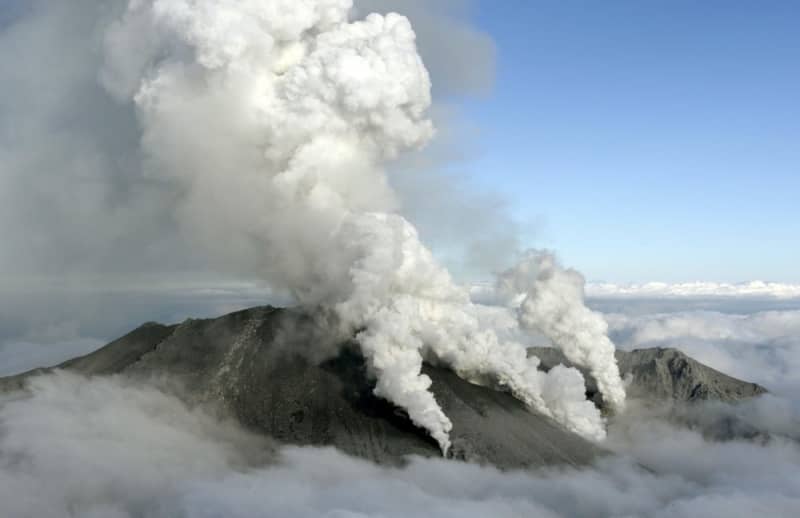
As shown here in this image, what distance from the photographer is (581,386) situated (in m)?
150

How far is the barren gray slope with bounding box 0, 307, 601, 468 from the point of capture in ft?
408

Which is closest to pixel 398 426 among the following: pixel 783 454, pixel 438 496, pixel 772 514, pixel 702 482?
pixel 438 496

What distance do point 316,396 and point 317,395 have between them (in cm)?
24

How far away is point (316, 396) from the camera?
5148 inches

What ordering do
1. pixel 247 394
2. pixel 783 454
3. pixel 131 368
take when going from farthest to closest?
pixel 783 454
pixel 131 368
pixel 247 394

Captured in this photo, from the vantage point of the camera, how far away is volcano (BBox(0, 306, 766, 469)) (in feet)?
408

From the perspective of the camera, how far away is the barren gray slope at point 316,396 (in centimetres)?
12431

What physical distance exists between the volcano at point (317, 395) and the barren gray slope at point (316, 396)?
17 centimetres

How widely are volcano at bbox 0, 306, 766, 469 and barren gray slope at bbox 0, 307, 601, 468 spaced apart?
17 centimetres

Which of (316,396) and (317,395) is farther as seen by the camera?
(317,395)

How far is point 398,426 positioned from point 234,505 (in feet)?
92.2

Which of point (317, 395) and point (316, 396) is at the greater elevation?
point (317, 395)

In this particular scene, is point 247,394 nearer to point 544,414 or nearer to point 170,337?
point 170,337

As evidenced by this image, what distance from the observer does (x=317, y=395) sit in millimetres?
130875
